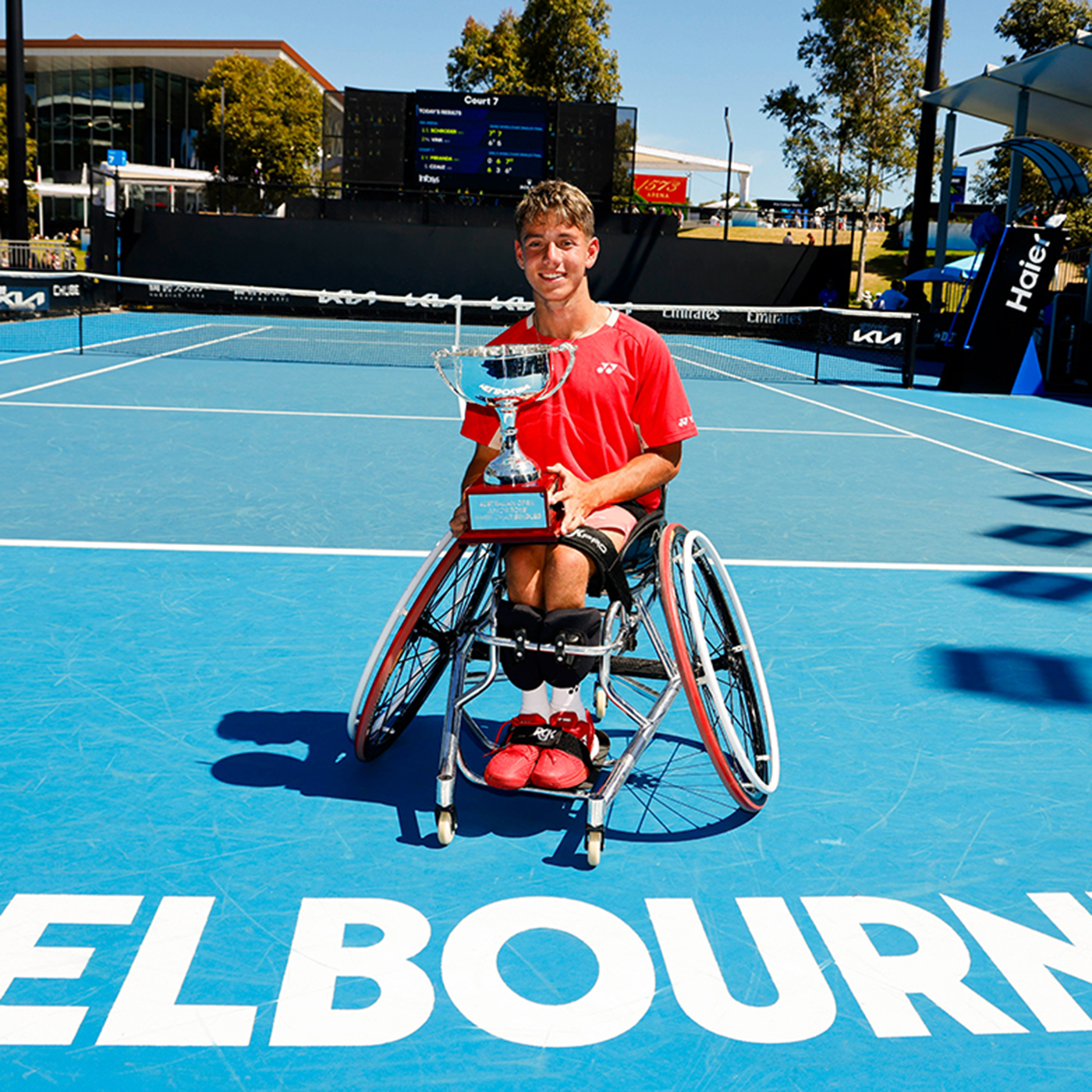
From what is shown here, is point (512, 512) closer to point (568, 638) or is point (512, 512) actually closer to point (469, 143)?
point (568, 638)

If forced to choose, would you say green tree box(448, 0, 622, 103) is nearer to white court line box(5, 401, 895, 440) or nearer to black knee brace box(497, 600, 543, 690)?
white court line box(5, 401, 895, 440)

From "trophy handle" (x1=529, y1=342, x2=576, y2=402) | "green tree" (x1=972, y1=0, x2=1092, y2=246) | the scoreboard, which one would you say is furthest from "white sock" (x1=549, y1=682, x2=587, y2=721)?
"green tree" (x1=972, y1=0, x2=1092, y2=246)

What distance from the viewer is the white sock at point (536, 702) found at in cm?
339

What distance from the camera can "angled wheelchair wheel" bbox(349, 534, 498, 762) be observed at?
329 cm

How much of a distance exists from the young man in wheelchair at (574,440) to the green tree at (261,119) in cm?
5676

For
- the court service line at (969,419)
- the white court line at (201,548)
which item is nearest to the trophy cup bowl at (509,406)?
the white court line at (201,548)

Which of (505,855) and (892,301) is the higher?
(892,301)

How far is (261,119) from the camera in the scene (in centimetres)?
5731

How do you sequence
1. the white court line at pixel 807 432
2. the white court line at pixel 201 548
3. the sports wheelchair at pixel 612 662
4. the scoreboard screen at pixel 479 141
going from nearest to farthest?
the sports wheelchair at pixel 612 662
the white court line at pixel 201 548
the white court line at pixel 807 432
the scoreboard screen at pixel 479 141

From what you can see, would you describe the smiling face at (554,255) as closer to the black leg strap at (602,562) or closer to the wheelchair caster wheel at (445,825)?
the black leg strap at (602,562)

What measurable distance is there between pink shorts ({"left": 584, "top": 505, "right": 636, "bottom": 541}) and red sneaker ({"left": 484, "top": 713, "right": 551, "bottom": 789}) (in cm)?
57

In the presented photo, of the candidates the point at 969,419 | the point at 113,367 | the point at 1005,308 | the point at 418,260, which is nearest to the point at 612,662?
the point at 969,419

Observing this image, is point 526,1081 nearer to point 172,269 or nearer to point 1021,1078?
point 1021,1078

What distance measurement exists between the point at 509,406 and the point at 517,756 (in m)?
0.94
